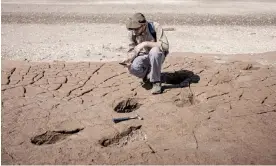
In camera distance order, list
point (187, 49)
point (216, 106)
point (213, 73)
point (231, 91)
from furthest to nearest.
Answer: point (187, 49) → point (213, 73) → point (231, 91) → point (216, 106)

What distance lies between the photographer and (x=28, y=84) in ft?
15.5

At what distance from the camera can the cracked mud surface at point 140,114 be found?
3.19m

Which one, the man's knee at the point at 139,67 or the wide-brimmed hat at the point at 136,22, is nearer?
the wide-brimmed hat at the point at 136,22

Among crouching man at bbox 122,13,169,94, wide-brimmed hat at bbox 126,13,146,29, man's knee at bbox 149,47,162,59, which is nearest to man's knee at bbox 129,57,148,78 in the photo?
crouching man at bbox 122,13,169,94

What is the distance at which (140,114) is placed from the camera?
3.98 m

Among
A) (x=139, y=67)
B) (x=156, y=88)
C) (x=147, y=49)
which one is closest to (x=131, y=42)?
(x=147, y=49)

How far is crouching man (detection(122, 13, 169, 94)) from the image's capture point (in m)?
4.23

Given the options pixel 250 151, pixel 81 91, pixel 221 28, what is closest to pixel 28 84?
pixel 81 91

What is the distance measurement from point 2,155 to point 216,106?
260 cm

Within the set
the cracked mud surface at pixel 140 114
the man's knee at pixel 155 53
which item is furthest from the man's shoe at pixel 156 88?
the man's knee at pixel 155 53

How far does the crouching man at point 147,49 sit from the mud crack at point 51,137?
134 centimetres

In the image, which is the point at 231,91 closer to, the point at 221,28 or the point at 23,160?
the point at 23,160

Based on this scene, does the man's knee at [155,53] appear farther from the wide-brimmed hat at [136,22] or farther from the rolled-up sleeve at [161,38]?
the wide-brimmed hat at [136,22]

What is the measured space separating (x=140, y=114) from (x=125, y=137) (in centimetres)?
47
